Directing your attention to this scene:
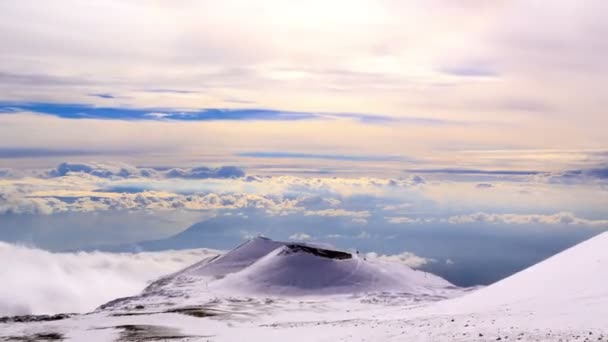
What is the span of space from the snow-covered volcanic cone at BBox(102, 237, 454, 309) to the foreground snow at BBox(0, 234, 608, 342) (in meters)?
0.29

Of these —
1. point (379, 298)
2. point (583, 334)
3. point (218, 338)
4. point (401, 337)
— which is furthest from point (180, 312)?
point (583, 334)

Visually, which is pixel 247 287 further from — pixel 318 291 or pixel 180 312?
pixel 180 312

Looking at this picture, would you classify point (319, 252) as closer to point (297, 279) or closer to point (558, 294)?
point (297, 279)

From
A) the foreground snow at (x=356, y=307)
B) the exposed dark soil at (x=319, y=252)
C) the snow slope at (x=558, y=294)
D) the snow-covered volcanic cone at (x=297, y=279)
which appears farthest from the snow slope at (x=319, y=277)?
the snow slope at (x=558, y=294)

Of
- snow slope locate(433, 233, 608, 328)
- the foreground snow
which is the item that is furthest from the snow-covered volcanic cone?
snow slope locate(433, 233, 608, 328)

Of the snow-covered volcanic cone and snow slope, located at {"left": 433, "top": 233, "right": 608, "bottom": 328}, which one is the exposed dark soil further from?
snow slope, located at {"left": 433, "top": 233, "right": 608, "bottom": 328}

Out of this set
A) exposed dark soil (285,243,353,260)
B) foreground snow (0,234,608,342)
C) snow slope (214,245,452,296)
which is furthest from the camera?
exposed dark soil (285,243,353,260)

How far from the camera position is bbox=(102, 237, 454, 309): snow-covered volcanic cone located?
141 meters

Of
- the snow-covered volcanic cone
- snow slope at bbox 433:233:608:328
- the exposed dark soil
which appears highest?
snow slope at bbox 433:233:608:328

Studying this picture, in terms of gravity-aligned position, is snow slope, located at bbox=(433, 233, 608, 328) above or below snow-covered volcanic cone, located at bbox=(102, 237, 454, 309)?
above

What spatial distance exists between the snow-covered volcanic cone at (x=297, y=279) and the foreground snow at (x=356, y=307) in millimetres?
288

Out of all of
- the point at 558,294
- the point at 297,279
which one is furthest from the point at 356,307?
the point at 558,294

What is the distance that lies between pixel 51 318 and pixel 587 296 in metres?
69.2

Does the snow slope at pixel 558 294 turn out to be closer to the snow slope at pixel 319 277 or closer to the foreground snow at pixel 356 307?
the foreground snow at pixel 356 307
